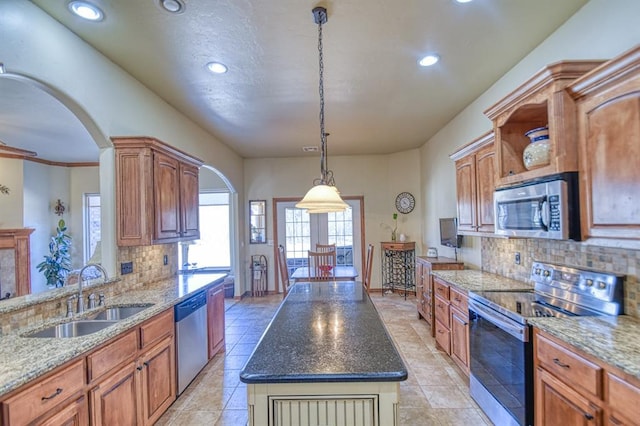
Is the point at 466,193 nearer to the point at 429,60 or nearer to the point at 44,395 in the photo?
the point at 429,60

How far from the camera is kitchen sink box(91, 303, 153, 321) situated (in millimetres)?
2429

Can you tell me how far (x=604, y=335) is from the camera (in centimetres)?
163

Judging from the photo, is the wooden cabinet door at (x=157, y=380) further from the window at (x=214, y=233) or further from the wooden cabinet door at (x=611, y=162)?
the window at (x=214, y=233)

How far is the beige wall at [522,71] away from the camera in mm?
1979

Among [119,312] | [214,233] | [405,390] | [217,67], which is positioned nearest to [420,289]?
[405,390]

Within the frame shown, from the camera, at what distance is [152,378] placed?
240 cm

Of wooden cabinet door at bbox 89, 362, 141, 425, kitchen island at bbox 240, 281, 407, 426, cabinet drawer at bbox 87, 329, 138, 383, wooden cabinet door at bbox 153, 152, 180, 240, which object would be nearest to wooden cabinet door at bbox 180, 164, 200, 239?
wooden cabinet door at bbox 153, 152, 180, 240

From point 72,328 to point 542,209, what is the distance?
10.6 ft

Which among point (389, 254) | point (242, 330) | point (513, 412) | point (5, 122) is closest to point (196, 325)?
point (242, 330)

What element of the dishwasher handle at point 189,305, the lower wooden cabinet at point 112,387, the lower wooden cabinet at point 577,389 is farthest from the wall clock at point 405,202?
the lower wooden cabinet at point 112,387

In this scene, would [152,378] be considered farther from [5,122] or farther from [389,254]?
[389,254]

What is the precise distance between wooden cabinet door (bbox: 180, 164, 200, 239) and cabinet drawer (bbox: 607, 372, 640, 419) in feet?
11.5

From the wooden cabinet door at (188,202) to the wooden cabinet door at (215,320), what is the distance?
0.72 m

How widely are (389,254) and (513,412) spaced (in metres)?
4.72
